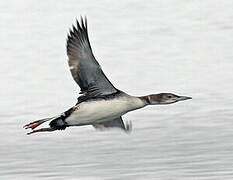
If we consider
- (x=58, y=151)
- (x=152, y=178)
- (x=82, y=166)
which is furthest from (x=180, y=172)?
(x=58, y=151)

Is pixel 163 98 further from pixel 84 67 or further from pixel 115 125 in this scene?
pixel 84 67

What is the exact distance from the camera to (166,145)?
80.3 ft

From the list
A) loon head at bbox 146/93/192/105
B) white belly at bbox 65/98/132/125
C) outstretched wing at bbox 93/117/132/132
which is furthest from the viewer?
outstretched wing at bbox 93/117/132/132

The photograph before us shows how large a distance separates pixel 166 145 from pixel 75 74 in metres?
7.73

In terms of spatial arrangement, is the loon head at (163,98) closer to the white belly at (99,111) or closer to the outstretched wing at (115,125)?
the white belly at (99,111)

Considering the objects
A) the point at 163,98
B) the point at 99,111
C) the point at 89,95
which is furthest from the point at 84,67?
the point at 163,98

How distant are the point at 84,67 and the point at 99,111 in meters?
0.74

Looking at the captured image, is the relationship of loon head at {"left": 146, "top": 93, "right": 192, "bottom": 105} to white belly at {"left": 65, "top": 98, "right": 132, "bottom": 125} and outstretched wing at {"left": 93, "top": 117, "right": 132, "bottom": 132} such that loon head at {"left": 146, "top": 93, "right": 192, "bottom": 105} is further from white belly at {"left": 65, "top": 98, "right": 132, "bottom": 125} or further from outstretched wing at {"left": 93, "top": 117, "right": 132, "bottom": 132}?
outstretched wing at {"left": 93, "top": 117, "right": 132, "bottom": 132}

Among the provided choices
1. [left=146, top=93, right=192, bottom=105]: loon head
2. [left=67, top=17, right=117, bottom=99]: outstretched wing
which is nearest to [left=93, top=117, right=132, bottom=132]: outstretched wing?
[left=146, top=93, right=192, bottom=105]: loon head

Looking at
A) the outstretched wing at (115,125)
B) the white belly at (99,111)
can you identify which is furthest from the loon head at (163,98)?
the outstretched wing at (115,125)

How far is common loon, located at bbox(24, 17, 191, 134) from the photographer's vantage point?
55.3ft

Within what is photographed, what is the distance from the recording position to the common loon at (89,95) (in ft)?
55.3

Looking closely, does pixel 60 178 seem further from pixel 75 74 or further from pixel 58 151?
pixel 75 74

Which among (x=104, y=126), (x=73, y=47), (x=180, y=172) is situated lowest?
(x=180, y=172)
